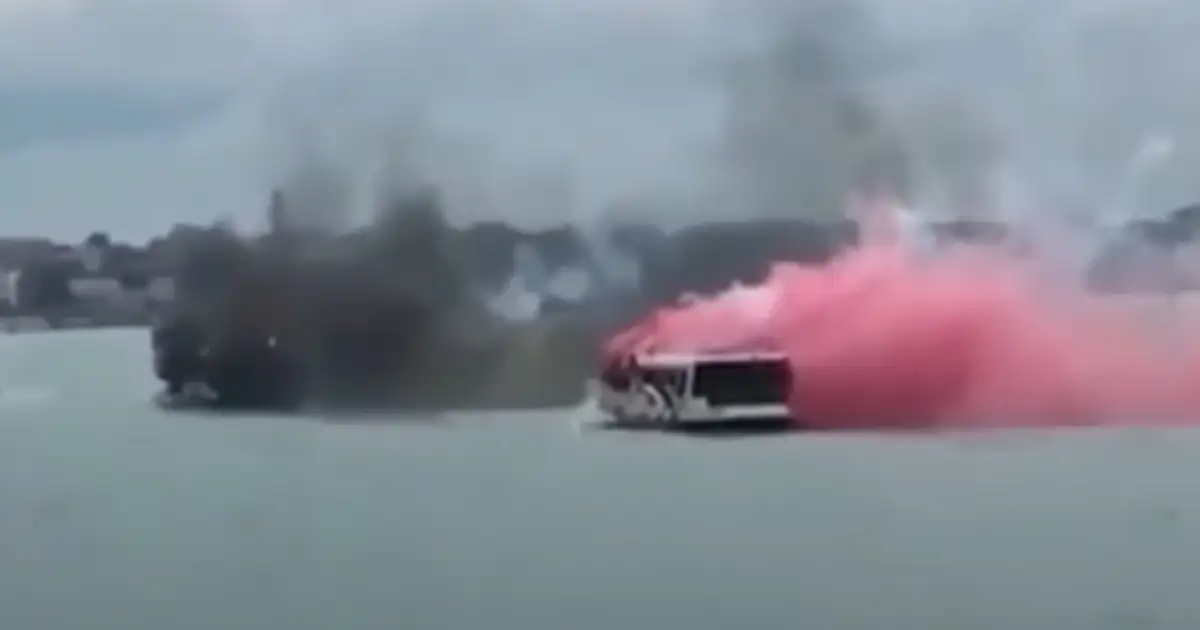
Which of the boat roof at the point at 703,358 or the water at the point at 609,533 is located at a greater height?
the boat roof at the point at 703,358

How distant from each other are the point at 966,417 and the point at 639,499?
50.0 feet

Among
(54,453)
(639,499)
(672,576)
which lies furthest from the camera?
(54,453)

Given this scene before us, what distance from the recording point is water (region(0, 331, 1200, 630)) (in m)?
26.7

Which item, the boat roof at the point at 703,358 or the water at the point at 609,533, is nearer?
the water at the point at 609,533

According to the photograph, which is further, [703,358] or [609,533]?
[703,358]

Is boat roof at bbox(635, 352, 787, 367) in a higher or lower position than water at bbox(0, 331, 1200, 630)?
higher

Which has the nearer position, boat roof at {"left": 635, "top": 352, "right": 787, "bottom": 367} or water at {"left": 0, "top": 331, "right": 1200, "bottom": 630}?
water at {"left": 0, "top": 331, "right": 1200, "bottom": 630}

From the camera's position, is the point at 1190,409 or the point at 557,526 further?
the point at 1190,409

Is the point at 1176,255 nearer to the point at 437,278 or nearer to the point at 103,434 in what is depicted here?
the point at 437,278

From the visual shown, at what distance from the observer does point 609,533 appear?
32844mm

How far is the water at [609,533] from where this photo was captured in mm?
26703

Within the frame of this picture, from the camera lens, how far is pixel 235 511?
125 feet

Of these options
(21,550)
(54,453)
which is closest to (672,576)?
(21,550)

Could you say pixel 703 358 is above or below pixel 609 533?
above
